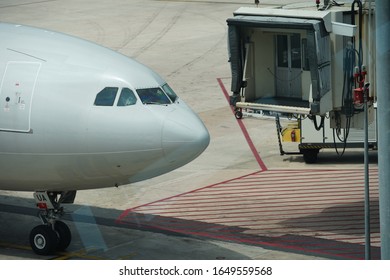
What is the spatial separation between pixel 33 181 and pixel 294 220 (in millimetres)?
8478

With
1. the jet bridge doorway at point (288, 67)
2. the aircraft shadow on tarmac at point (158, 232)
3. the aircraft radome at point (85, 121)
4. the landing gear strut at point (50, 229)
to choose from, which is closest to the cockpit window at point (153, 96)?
the aircraft radome at point (85, 121)

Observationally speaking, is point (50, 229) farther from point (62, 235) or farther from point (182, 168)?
point (182, 168)

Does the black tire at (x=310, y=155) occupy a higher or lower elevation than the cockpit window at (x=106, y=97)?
lower

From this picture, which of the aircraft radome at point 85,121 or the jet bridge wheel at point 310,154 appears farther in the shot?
the jet bridge wheel at point 310,154

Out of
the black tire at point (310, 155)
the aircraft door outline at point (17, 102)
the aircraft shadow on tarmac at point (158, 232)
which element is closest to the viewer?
the aircraft door outline at point (17, 102)

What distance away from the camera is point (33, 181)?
26766mm

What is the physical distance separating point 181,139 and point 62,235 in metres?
4.71

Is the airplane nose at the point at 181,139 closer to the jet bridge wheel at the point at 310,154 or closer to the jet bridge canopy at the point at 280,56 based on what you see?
the jet bridge canopy at the point at 280,56

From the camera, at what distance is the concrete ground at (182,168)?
2862 cm

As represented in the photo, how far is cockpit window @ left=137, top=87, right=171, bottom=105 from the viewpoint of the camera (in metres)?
26.0

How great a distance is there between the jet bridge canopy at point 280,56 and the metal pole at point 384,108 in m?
14.5

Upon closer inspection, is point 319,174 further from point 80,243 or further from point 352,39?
point 80,243

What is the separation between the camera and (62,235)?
27812 mm

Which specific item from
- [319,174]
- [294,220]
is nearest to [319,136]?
[319,174]
